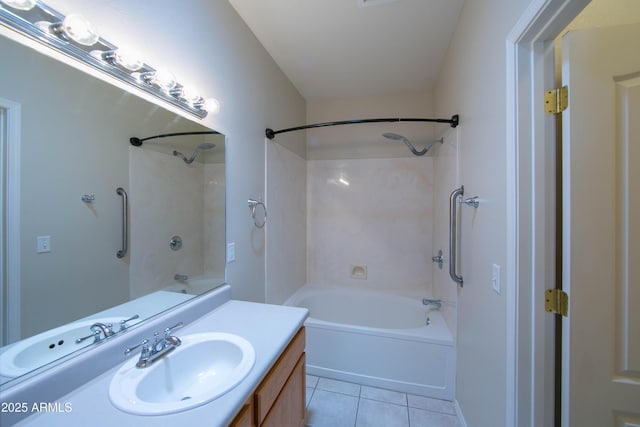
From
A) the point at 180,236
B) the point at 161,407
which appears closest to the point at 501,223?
the point at 161,407

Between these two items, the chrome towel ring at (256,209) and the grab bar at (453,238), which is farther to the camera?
the chrome towel ring at (256,209)

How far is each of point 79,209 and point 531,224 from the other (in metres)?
1.61

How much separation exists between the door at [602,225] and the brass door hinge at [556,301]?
23mm

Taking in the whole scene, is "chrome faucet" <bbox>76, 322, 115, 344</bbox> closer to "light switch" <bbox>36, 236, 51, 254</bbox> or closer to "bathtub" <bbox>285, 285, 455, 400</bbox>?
"light switch" <bbox>36, 236, 51, 254</bbox>

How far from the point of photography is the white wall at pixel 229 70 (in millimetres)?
931

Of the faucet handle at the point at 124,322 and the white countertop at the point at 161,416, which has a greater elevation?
the faucet handle at the point at 124,322

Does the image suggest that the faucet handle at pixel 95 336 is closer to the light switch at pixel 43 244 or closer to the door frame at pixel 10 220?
the door frame at pixel 10 220

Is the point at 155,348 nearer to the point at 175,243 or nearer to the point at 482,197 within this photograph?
the point at 175,243

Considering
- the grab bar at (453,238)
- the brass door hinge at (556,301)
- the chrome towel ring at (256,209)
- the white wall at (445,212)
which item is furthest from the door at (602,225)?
the chrome towel ring at (256,209)

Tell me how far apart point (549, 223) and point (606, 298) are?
287mm

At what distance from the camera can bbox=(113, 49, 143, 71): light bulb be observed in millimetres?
844

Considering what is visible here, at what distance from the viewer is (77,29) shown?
71 centimetres

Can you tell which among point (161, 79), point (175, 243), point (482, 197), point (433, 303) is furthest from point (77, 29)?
point (433, 303)

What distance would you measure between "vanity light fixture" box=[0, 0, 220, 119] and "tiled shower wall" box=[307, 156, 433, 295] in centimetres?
195
